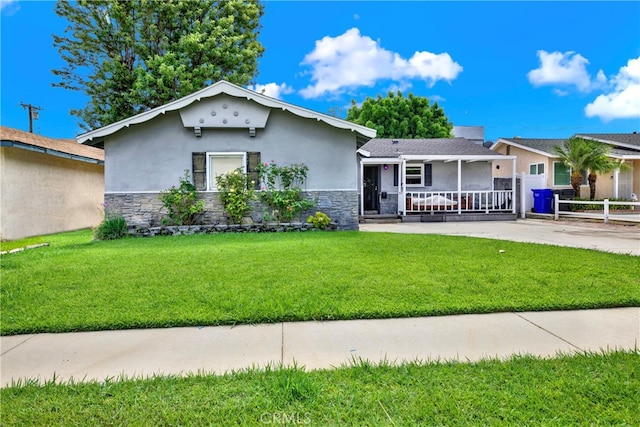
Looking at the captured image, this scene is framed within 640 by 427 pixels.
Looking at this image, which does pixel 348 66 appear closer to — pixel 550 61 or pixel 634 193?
pixel 550 61

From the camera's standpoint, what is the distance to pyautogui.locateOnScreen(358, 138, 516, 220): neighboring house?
52.9ft

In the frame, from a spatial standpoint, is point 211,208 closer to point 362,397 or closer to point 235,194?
point 235,194

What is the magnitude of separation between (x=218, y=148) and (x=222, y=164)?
53 cm

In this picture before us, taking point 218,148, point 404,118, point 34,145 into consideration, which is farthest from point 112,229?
point 404,118

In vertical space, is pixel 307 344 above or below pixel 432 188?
below

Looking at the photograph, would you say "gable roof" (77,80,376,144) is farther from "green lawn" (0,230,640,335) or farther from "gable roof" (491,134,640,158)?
"gable roof" (491,134,640,158)

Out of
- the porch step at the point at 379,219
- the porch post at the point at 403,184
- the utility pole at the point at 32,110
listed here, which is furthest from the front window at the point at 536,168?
the utility pole at the point at 32,110

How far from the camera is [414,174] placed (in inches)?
695

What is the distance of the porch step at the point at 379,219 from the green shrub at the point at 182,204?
23.1 ft

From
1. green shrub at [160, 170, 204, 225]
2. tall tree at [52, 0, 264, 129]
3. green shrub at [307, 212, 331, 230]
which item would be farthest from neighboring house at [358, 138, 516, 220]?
tall tree at [52, 0, 264, 129]

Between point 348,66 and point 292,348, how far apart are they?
3005cm

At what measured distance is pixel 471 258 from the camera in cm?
620

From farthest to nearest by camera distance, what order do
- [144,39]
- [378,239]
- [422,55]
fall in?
1. [422,55]
2. [144,39]
3. [378,239]

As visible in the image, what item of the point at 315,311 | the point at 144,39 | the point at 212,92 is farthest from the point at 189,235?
the point at 144,39
